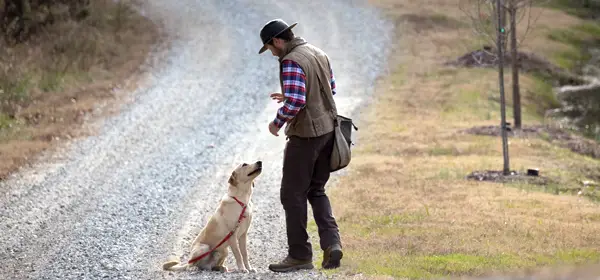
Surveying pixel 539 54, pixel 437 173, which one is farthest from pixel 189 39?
pixel 437 173

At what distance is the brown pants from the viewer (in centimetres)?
741

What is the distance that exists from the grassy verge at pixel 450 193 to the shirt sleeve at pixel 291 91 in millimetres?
1395

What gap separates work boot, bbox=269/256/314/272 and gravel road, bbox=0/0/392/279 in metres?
0.08

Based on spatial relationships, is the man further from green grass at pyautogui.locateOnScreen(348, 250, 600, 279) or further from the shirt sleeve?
green grass at pyautogui.locateOnScreen(348, 250, 600, 279)

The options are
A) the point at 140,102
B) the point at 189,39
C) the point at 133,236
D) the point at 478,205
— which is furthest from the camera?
the point at 189,39

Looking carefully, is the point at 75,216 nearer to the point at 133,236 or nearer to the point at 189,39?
the point at 133,236

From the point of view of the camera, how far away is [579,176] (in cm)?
1414

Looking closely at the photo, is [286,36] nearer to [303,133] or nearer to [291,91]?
[291,91]

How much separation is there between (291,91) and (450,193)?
5890 mm

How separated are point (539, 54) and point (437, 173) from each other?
15446mm

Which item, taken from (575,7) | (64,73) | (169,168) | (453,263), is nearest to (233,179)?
(453,263)

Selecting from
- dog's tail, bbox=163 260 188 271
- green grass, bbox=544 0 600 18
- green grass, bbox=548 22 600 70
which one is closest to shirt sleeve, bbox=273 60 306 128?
dog's tail, bbox=163 260 188 271

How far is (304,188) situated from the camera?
7477mm

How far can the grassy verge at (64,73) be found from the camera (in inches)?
648
